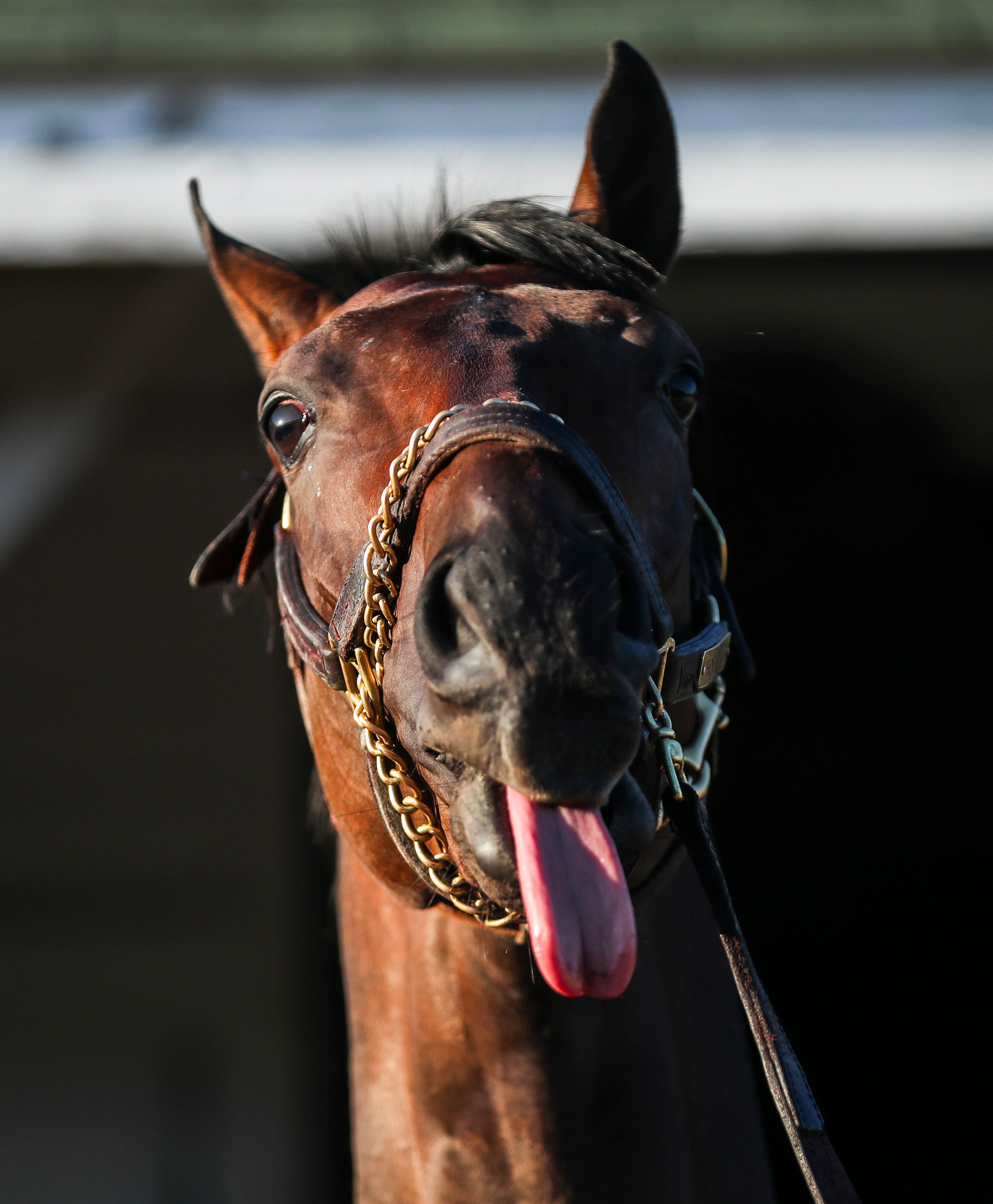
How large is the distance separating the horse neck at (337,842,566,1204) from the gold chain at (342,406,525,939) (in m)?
0.21

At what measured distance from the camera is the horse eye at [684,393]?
1350 mm

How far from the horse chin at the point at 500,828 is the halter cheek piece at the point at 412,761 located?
55 millimetres

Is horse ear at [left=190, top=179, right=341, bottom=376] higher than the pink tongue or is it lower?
higher

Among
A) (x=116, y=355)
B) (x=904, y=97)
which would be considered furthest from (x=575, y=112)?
(x=116, y=355)

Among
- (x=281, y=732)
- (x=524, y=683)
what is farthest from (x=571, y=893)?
(x=281, y=732)

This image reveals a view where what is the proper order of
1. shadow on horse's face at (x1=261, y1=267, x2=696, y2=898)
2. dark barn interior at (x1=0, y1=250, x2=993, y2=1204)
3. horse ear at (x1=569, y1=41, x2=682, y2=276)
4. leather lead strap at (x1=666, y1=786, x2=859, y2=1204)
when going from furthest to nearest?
dark barn interior at (x1=0, y1=250, x2=993, y2=1204) → horse ear at (x1=569, y1=41, x2=682, y2=276) → leather lead strap at (x1=666, y1=786, x2=859, y2=1204) → shadow on horse's face at (x1=261, y1=267, x2=696, y2=898)

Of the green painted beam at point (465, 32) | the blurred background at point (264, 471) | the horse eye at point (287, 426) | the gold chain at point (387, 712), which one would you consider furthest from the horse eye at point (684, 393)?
the green painted beam at point (465, 32)

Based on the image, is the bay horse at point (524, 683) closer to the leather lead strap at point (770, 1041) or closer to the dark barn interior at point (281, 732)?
the leather lead strap at point (770, 1041)

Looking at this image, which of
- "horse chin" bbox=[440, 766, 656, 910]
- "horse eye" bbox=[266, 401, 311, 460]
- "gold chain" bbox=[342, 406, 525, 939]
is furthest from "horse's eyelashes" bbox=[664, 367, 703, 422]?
"horse chin" bbox=[440, 766, 656, 910]

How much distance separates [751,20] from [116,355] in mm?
2096

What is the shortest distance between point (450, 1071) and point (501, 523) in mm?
919

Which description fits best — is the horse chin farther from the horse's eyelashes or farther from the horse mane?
the horse mane

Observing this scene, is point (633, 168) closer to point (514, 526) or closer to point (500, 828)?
point (514, 526)

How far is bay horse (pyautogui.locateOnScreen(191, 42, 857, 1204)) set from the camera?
2.96 ft
